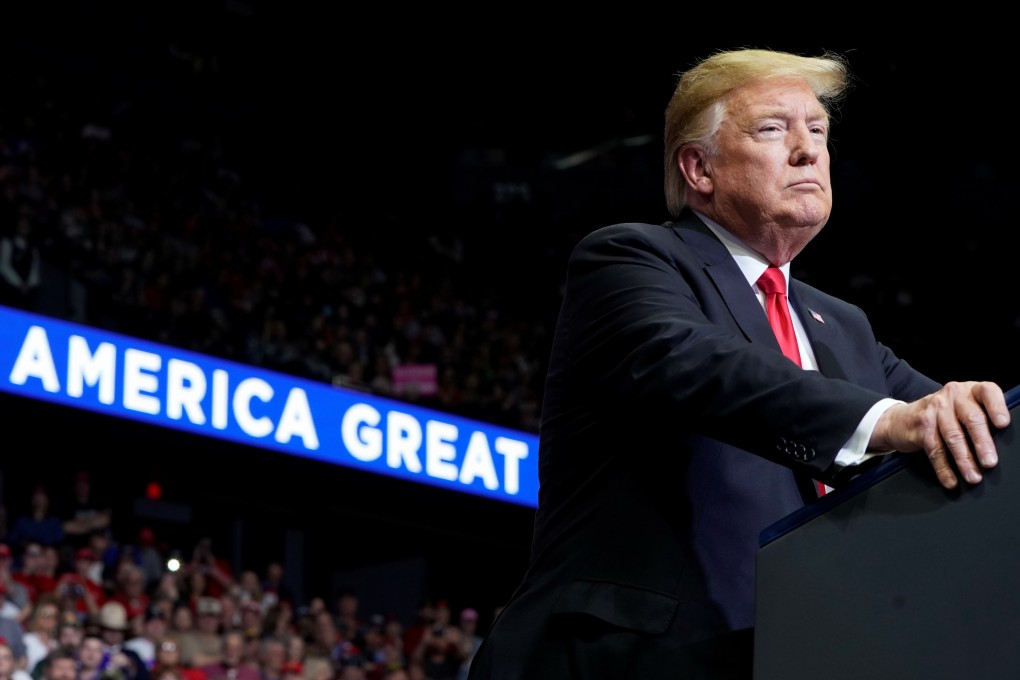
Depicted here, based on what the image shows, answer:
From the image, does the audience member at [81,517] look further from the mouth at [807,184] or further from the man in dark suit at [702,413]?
the mouth at [807,184]

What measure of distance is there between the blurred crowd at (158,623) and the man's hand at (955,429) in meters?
6.08

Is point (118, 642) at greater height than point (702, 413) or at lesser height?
greater

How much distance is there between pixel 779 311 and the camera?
1750 mm

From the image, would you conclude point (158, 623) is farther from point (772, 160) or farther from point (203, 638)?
point (772, 160)

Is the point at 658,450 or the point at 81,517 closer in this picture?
the point at 658,450

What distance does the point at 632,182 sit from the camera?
20578 mm

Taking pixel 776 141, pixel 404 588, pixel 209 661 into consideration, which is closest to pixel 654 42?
pixel 404 588

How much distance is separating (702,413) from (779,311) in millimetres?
346

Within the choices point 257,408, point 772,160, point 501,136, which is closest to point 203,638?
point 257,408

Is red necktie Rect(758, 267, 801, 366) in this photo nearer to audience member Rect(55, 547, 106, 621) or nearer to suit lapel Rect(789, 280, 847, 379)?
suit lapel Rect(789, 280, 847, 379)

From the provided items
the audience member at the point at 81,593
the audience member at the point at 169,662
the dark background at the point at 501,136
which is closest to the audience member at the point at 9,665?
the audience member at the point at 81,593

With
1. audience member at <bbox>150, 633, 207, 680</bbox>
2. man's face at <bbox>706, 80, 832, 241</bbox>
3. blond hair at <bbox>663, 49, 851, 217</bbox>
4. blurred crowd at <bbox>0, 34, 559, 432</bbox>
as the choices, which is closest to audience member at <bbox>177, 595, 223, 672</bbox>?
audience member at <bbox>150, 633, 207, 680</bbox>

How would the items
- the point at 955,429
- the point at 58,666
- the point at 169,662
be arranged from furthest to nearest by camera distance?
1. the point at 169,662
2. the point at 58,666
3. the point at 955,429

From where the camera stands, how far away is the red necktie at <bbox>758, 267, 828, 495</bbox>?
5.63 ft
